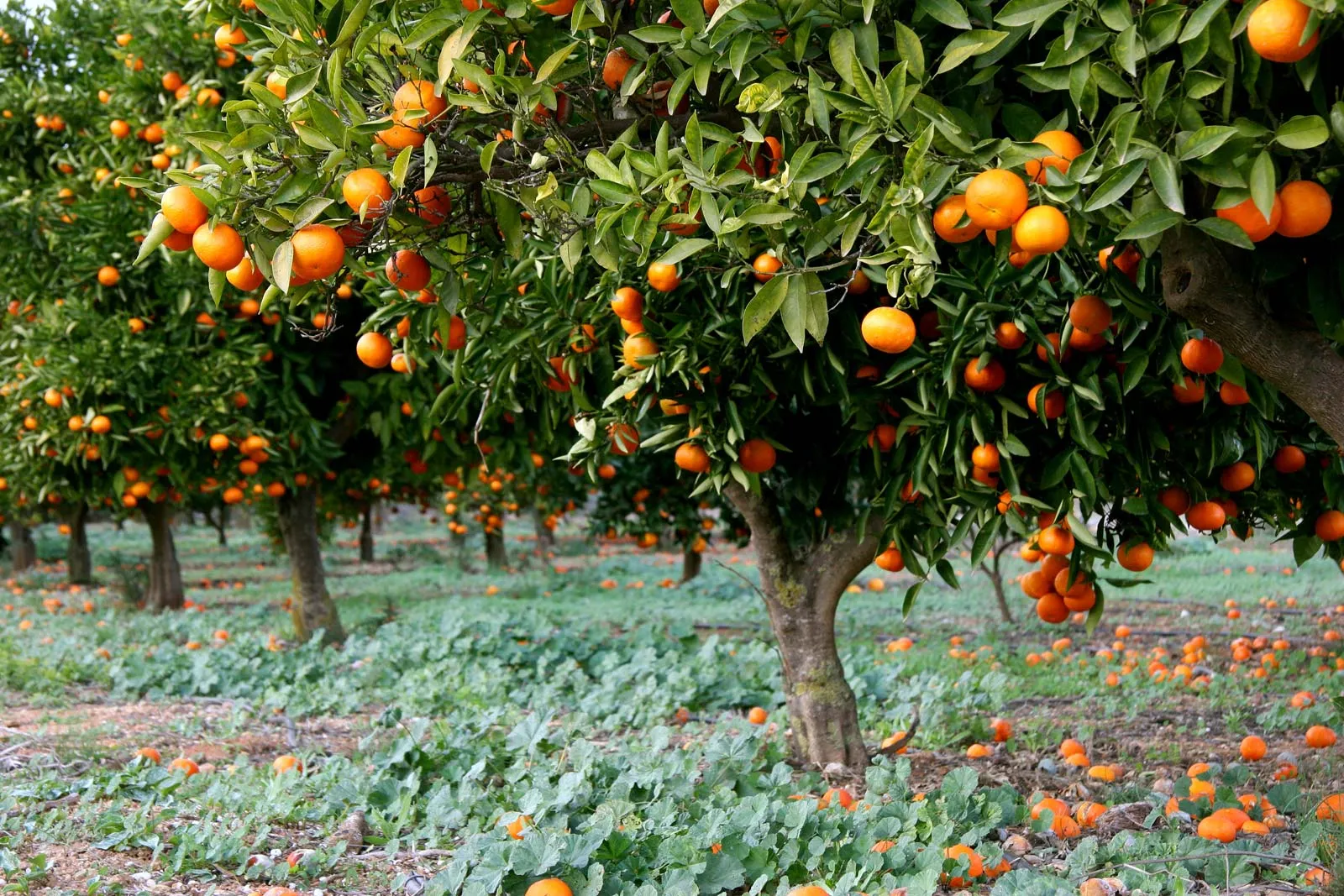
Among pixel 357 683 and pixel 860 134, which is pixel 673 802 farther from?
pixel 357 683

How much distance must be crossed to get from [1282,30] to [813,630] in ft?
9.96

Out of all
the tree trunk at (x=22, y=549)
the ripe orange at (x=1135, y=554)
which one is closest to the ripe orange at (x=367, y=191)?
the ripe orange at (x=1135, y=554)

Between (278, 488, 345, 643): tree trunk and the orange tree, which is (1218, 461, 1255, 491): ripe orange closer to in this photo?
the orange tree

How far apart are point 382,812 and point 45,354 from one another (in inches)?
169

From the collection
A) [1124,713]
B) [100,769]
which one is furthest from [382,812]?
[1124,713]

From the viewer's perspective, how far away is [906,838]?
2936mm

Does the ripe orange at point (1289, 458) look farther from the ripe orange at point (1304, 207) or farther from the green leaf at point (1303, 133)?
the green leaf at point (1303, 133)

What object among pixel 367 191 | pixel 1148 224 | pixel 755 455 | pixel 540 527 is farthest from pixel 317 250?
pixel 540 527

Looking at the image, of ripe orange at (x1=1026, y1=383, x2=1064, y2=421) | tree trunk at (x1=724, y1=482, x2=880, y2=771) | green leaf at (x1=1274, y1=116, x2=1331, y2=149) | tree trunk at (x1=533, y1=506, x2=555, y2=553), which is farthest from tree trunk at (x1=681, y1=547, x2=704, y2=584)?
green leaf at (x1=1274, y1=116, x2=1331, y2=149)

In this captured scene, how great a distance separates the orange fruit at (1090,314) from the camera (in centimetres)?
242

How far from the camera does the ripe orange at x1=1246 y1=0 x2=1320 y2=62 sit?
4.89ft

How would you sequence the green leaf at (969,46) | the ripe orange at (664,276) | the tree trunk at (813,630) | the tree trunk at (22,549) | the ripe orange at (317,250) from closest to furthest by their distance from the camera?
1. the green leaf at (969,46)
2. the ripe orange at (317,250)
3. the ripe orange at (664,276)
4. the tree trunk at (813,630)
5. the tree trunk at (22,549)

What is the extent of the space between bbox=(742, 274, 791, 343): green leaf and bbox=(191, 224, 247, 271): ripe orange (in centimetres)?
95

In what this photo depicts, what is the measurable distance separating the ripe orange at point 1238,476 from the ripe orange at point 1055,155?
1.34 metres
